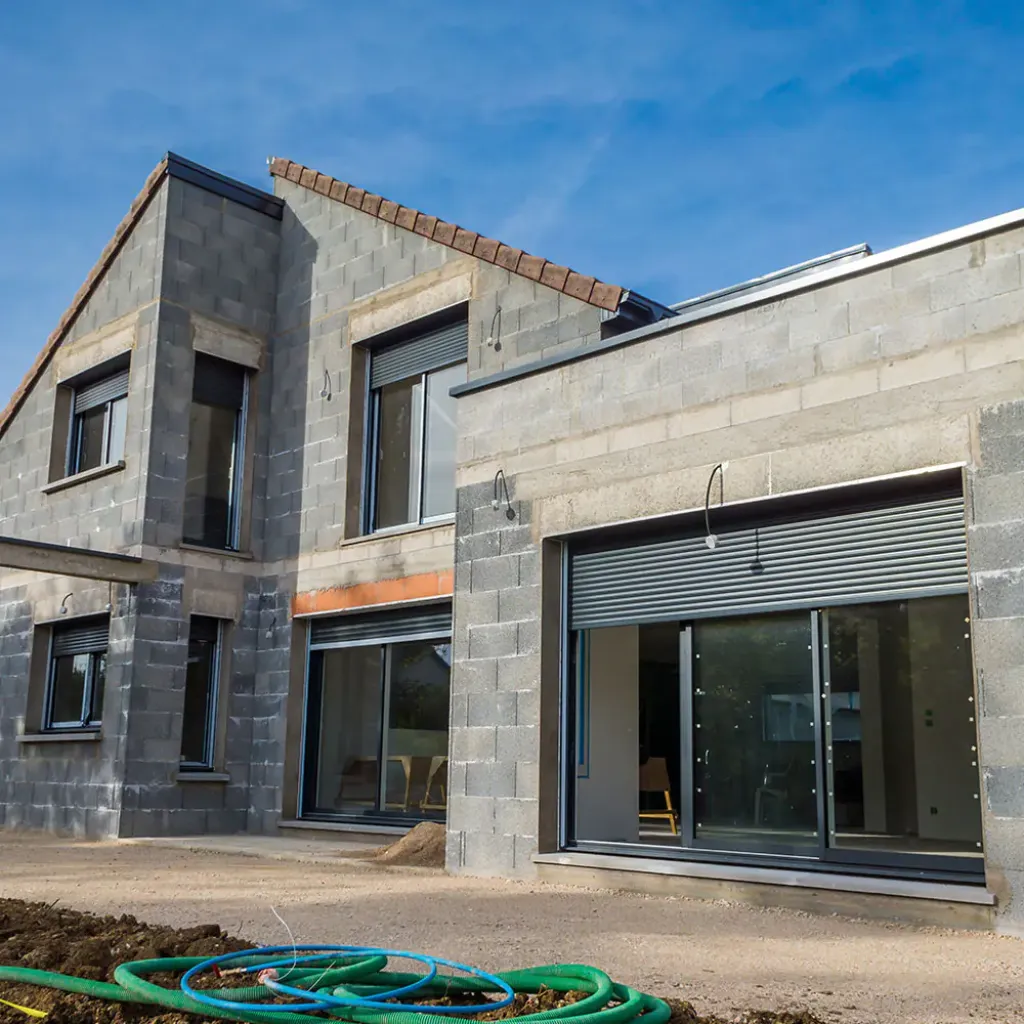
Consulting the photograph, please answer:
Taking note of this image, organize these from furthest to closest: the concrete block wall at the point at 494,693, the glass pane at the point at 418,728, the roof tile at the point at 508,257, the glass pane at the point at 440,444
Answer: the glass pane at the point at 440,444
the glass pane at the point at 418,728
the roof tile at the point at 508,257
the concrete block wall at the point at 494,693

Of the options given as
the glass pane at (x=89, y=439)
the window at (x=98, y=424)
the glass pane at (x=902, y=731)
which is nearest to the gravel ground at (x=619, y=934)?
the glass pane at (x=902, y=731)

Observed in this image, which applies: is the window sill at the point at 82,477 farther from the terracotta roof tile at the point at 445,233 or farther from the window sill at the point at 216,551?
the terracotta roof tile at the point at 445,233

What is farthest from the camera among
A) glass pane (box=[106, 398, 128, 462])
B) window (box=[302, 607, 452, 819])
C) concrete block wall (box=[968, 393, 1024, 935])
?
glass pane (box=[106, 398, 128, 462])

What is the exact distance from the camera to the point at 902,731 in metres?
8.23

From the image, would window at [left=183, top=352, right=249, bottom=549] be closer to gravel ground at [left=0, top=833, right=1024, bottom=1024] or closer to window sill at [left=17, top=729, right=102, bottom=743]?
window sill at [left=17, top=729, right=102, bottom=743]

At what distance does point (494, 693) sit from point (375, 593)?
12.6ft

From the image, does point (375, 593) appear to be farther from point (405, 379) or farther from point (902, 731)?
point (902, 731)

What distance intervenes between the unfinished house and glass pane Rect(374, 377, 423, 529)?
0.13 feet

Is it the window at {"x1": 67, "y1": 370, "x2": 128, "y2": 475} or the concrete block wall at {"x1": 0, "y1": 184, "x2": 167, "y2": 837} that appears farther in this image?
the window at {"x1": 67, "y1": 370, "x2": 128, "y2": 475}

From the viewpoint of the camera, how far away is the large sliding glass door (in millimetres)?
7281

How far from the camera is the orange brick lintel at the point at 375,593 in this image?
11.9m

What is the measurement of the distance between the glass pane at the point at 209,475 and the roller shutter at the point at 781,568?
6.37 m

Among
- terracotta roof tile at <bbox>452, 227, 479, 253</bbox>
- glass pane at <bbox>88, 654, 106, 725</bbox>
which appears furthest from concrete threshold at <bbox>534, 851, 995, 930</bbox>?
glass pane at <bbox>88, 654, 106, 725</bbox>

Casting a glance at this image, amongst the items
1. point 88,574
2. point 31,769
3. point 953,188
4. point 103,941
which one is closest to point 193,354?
point 88,574
